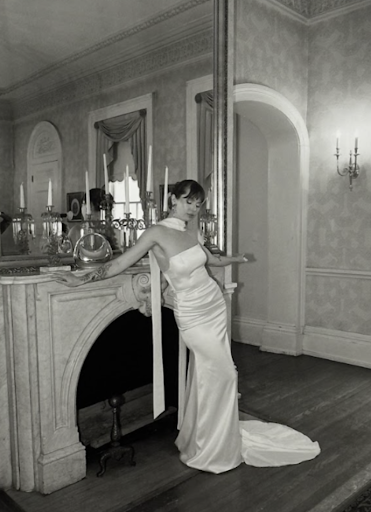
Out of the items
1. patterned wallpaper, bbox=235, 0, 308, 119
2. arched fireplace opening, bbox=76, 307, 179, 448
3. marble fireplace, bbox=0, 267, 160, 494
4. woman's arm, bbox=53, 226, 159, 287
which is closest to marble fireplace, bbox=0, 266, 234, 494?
marble fireplace, bbox=0, 267, 160, 494

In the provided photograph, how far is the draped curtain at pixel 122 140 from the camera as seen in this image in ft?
10.6

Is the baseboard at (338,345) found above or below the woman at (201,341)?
below

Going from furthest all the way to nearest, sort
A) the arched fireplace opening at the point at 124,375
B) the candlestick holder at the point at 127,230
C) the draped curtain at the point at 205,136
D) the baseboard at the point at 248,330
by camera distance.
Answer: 1. the baseboard at the point at 248,330
2. the draped curtain at the point at 205,136
3. the arched fireplace opening at the point at 124,375
4. the candlestick holder at the point at 127,230

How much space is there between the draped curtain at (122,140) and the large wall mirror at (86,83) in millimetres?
50

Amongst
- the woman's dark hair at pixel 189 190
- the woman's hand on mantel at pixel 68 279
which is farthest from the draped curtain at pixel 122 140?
the woman's hand on mantel at pixel 68 279

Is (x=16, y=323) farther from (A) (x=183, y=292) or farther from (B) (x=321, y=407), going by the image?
(B) (x=321, y=407)

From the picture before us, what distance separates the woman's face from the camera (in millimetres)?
2828

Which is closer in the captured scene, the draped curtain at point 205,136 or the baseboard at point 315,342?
the draped curtain at point 205,136

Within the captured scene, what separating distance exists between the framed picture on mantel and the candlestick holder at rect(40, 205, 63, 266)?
101 mm

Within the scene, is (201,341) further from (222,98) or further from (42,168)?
(222,98)

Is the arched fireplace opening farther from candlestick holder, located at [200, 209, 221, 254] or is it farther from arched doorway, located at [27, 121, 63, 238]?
arched doorway, located at [27, 121, 63, 238]

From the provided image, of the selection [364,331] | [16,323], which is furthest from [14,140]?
[364,331]

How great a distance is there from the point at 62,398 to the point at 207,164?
2.09 m

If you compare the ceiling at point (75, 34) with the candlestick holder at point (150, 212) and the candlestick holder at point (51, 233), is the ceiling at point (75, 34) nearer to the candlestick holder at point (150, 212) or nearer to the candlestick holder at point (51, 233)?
the candlestick holder at point (51, 233)
